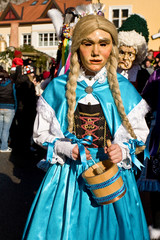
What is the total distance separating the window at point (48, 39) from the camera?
79.5 ft

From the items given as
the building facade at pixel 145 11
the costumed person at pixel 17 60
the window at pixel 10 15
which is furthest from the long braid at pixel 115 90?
the window at pixel 10 15

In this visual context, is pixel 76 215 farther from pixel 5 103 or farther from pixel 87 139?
pixel 5 103

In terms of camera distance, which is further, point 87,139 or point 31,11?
point 31,11

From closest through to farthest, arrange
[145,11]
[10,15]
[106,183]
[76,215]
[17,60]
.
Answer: [106,183]
[76,215]
[17,60]
[145,11]
[10,15]

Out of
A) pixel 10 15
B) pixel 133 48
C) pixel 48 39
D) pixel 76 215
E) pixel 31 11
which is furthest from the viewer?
pixel 10 15

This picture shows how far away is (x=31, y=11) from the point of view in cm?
2625

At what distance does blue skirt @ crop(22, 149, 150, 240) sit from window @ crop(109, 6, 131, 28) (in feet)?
50.4

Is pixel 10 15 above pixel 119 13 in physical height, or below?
above

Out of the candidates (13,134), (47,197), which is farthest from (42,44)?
(47,197)

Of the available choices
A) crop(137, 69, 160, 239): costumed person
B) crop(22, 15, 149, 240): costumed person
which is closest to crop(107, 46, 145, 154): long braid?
crop(22, 15, 149, 240): costumed person

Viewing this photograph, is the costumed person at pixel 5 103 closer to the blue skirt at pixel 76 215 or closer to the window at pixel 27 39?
the blue skirt at pixel 76 215

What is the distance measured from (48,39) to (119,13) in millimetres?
9194

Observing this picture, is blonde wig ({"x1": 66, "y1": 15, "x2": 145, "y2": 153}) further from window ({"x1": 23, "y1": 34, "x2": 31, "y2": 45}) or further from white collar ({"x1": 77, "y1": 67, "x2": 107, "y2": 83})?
window ({"x1": 23, "y1": 34, "x2": 31, "y2": 45})

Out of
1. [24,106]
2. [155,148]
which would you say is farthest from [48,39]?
[155,148]
